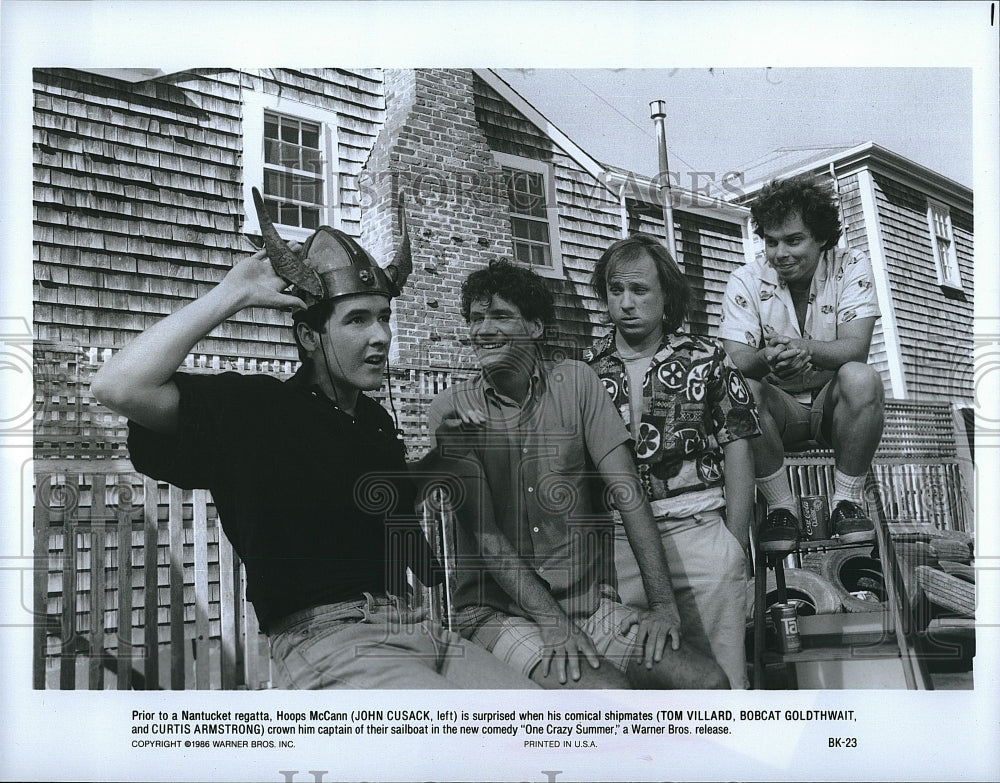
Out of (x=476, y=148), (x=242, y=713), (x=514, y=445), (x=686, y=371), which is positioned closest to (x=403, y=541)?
(x=514, y=445)

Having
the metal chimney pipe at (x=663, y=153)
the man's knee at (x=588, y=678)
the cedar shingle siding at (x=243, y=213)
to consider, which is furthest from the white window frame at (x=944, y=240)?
the man's knee at (x=588, y=678)

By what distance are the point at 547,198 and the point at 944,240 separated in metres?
1.76

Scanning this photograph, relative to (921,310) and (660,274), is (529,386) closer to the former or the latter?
(660,274)

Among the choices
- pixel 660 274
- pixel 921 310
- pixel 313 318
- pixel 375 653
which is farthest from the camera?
pixel 921 310

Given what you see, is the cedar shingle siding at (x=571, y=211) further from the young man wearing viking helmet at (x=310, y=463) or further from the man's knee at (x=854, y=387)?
the man's knee at (x=854, y=387)

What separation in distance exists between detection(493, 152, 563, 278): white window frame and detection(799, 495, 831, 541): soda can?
146 centimetres

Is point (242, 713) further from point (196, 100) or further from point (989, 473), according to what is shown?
point (989, 473)

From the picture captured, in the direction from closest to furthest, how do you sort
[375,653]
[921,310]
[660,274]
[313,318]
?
[375,653] → [313,318] → [660,274] → [921,310]

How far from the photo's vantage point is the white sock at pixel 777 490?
13.1 ft

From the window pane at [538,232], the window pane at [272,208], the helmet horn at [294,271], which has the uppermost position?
the window pane at [272,208]

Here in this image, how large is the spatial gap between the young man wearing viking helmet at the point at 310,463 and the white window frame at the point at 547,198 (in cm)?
69

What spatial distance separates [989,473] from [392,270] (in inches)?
107

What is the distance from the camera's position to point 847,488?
159 inches

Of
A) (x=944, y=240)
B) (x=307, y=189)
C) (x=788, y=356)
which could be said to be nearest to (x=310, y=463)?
(x=307, y=189)
